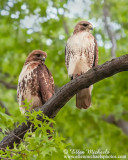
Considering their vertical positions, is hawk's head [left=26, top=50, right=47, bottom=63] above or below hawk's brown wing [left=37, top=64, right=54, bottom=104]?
above

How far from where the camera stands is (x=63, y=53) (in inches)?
351

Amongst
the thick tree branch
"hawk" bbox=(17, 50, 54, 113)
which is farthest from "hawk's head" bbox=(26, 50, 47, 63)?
the thick tree branch

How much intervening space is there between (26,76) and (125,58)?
5.50 feet

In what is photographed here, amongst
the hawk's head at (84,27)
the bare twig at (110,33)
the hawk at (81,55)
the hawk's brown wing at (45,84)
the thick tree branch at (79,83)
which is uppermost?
the bare twig at (110,33)

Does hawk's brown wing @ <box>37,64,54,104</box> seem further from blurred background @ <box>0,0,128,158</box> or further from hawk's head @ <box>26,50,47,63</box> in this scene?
blurred background @ <box>0,0,128,158</box>

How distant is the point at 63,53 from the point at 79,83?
5.28m

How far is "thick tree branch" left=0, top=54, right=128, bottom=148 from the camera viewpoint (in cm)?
354

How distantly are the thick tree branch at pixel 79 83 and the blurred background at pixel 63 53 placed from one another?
3753 mm

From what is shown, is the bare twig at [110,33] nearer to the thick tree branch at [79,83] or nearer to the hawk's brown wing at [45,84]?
the hawk's brown wing at [45,84]

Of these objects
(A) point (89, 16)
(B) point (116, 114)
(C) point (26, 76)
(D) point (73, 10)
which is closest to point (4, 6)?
(D) point (73, 10)

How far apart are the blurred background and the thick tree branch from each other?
12.3ft

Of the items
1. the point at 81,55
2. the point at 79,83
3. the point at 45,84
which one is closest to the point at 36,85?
the point at 45,84

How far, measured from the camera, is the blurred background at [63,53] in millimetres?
8445

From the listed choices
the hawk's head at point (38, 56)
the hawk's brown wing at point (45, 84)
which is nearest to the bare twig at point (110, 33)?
the hawk's head at point (38, 56)
